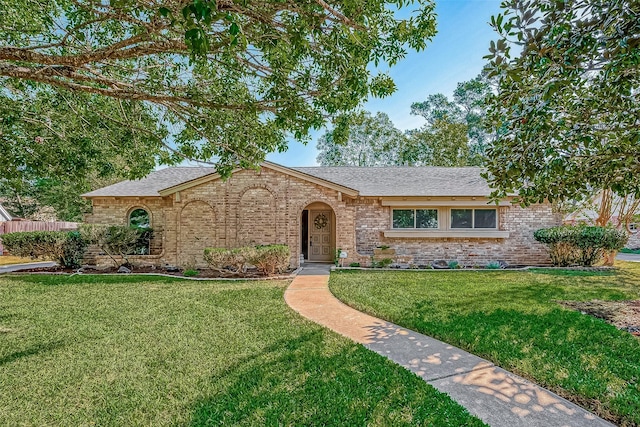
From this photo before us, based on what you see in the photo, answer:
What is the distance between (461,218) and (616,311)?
791 cm

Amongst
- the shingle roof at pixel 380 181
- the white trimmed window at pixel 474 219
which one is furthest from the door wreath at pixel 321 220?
the white trimmed window at pixel 474 219

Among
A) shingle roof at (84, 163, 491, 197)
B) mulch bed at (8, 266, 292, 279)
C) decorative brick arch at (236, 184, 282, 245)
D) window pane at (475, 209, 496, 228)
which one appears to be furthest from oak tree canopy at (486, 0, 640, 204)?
window pane at (475, 209, 496, 228)

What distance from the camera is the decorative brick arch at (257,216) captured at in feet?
43.5

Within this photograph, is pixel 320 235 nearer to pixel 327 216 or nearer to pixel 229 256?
pixel 327 216

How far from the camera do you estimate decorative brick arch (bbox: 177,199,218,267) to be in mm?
13359

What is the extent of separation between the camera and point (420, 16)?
4988 millimetres

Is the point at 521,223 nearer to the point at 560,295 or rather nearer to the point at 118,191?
the point at 560,295

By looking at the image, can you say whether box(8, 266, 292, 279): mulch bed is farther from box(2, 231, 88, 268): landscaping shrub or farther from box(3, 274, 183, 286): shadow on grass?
box(3, 274, 183, 286): shadow on grass

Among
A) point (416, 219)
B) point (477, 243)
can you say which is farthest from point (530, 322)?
point (477, 243)

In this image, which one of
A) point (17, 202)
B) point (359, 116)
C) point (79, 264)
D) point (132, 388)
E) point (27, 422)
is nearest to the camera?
point (27, 422)

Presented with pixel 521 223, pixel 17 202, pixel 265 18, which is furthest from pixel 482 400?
pixel 17 202

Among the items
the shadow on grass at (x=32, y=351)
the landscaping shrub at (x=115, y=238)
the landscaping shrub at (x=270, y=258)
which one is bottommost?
the shadow on grass at (x=32, y=351)

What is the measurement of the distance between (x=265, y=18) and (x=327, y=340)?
4.75 metres

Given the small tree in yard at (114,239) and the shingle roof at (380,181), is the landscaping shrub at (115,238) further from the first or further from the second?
the shingle roof at (380,181)
